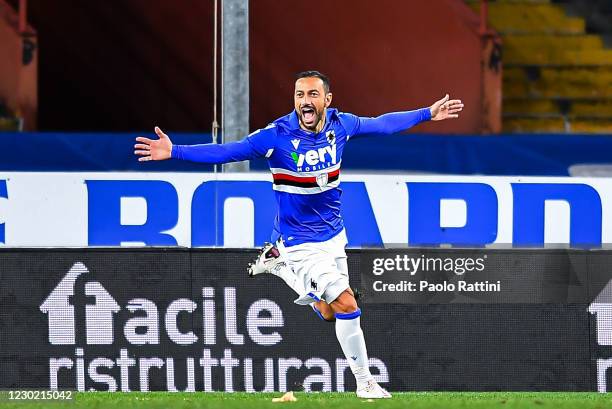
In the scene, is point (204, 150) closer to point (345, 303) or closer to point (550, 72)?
point (345, 303)

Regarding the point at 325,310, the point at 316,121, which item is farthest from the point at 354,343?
the point at 316,121

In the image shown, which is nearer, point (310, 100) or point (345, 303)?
point (310, 100)

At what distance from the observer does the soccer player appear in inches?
334

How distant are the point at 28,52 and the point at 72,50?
125 inches

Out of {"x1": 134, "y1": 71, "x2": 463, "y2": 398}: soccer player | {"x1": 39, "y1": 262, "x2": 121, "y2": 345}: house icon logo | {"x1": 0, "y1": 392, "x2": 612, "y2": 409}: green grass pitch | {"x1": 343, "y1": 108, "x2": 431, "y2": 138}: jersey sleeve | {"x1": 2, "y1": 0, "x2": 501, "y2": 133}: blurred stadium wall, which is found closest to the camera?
{"x1": 0, "y1": 392, "x2": 612, "y2": 409}: green grass pitch

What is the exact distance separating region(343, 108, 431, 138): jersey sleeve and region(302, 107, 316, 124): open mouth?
330 millimetres

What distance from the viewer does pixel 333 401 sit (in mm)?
8430

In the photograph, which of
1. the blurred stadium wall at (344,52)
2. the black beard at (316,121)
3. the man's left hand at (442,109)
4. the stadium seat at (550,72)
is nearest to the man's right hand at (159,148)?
the black beard at (316,121)

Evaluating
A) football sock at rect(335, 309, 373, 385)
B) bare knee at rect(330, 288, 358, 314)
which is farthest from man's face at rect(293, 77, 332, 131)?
football sock at rect(335, 309, 373, 385)

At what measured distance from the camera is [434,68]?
51.7 ft

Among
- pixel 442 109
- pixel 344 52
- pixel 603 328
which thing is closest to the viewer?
pixel 442 109

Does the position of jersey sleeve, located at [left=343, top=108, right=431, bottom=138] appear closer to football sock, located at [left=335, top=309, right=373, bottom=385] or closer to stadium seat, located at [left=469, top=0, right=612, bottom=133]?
football sock, located at [left=335, top=309, right=373, bottom=385]

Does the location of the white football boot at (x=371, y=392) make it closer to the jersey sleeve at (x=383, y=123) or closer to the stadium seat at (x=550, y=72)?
the jersey sleeve at (x=383, y=123)

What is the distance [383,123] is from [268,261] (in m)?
1.07
